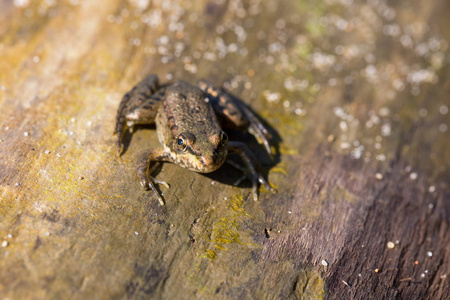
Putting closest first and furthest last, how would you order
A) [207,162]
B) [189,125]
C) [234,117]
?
[207,162], [189,125], [234,117]

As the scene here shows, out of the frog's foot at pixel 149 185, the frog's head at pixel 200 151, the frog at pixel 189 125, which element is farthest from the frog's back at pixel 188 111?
the frog's foot at pixel 149 185

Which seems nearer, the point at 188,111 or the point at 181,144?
the point at 181,144

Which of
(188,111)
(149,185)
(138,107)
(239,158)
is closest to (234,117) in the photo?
(239,158)

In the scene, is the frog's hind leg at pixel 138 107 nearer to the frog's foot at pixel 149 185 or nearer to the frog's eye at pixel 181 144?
the frog's foot at pixel 149 185

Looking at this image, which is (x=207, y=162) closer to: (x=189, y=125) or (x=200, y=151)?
(x=200, y=151)

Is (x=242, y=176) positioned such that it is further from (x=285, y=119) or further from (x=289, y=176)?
(x=285, y=119)

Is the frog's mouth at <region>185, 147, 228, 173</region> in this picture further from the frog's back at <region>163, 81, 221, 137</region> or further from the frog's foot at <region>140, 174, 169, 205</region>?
the frog's foot at <region>140, 174, 169, 205</region>
